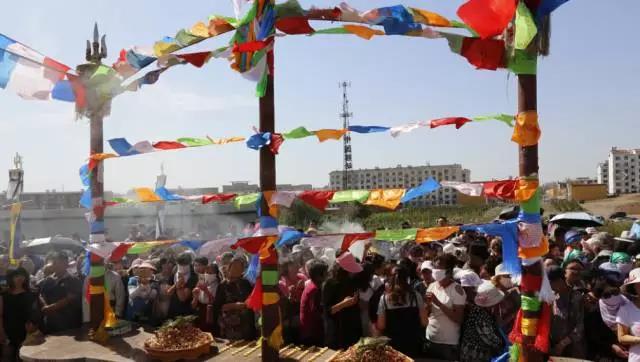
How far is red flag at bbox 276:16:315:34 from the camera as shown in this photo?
4.81 m

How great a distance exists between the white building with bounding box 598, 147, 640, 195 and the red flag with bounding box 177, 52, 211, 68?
5006 inches

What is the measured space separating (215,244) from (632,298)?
411cm

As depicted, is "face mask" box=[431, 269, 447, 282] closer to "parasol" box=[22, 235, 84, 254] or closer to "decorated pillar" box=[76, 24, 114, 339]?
"decorated pillar" box=[76, 24, 114, 339]

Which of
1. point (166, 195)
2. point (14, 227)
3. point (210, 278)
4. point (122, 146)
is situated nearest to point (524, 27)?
point (166, 195)

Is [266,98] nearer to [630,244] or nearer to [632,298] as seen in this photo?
[632,298]

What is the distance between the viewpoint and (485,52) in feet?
13.6

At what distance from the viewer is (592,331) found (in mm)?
5664

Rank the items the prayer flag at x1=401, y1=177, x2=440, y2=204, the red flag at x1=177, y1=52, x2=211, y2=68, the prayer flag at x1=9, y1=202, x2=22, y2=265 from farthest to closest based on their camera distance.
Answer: the prayer flag at x1=9, y1=202, x2=22, y2=265, the red flag at x1=177, y1=52, x2=211, y2=68, the prayer flag at x1=401, y1=177, x2=440, y2=204

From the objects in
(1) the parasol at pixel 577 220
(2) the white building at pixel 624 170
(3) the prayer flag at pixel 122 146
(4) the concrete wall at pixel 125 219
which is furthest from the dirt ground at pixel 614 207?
(2) the white building at pixel 624 170

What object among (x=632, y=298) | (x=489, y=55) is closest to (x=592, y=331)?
(x=632, y=298)

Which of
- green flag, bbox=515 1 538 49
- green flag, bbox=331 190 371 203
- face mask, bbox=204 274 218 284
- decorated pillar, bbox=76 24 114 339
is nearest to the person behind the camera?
green flag, bbox=515 1 538 49

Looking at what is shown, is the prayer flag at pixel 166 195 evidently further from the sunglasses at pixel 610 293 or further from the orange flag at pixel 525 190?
the sunglasses at pixel 610 293

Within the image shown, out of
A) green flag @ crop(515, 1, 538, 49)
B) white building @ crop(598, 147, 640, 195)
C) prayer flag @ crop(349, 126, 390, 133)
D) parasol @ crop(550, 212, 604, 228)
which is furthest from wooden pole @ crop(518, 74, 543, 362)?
white building @ crop(598, 147, 640, 195)

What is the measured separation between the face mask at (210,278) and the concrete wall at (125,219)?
24.4 m
